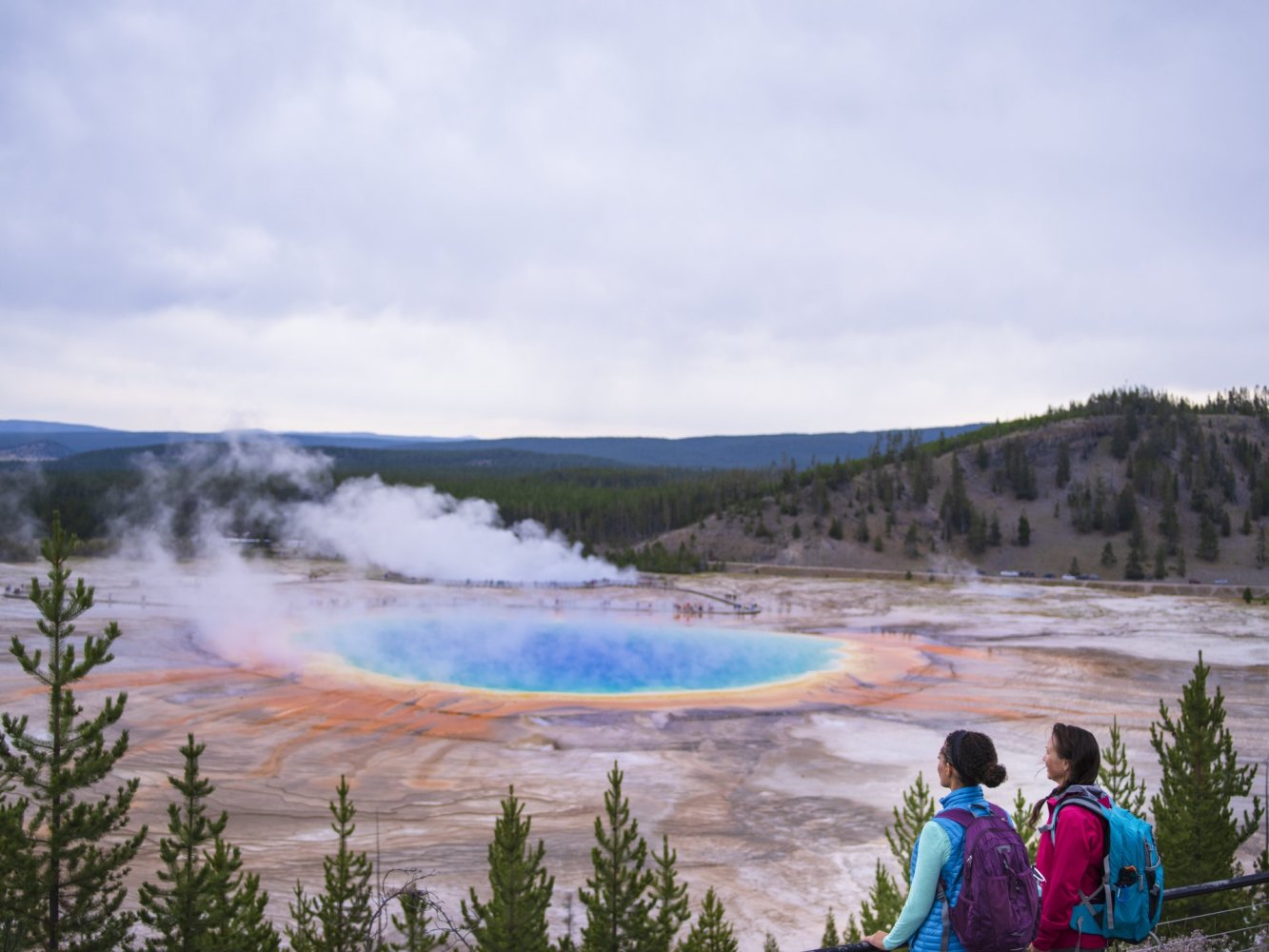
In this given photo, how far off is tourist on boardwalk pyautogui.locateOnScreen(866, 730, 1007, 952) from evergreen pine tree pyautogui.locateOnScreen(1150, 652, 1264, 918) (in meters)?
8.00

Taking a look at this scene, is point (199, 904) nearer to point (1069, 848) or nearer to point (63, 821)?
point (63, 821)

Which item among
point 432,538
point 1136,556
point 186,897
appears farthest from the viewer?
point 1136,556

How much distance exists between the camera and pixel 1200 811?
33.9ft

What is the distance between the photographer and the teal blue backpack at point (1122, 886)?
11.0 feet

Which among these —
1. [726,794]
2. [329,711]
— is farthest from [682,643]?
[726,794]

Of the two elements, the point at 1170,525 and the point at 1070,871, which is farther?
the point at 1170,525

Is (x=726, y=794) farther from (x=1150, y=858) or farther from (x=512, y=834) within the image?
(x=1150, y=858)

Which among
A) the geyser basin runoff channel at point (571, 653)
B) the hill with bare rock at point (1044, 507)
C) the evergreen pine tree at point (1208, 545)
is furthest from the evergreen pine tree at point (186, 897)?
the evergreen pine tree at point (1208, 545)

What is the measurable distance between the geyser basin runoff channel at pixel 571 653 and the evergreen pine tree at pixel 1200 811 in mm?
16407

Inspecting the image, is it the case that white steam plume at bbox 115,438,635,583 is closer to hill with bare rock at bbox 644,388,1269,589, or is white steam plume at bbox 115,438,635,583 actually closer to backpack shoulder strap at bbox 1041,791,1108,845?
hill with bare rock at bbox 644,388,1269,589

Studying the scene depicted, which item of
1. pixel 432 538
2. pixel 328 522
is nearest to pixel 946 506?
pixel 432 538

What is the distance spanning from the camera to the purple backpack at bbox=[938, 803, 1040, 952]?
319 centimetres

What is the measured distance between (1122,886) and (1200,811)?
8.36 m

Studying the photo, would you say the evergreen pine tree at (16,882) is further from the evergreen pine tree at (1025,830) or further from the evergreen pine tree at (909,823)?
the evergreen pine tree at (1025,830)
